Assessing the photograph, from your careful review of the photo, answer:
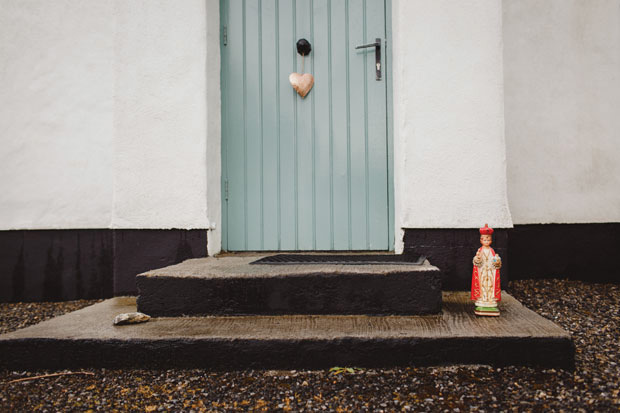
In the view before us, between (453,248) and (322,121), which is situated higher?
(322,121)

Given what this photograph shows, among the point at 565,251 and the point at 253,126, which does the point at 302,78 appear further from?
the point at 565,251

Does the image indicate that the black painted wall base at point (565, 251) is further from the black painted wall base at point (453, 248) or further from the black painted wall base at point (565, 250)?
the black painted wall base at point (453, 248)

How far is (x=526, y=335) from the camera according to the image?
1872 mm

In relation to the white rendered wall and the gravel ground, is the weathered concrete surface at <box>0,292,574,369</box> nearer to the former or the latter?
the gravel ground

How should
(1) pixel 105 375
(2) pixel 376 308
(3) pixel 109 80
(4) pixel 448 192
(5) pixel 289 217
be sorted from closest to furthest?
(1) pixel 105 375 → (2) pixel 376 308 → (4) pixel 448 192 → (5) pixel 289 217 → (3) pixel 109 80

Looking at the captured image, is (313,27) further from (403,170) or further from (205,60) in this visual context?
(403,170)

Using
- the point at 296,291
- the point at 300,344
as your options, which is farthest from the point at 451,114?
the point at 300,344

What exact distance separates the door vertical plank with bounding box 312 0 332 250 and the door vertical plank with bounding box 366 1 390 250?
30cm

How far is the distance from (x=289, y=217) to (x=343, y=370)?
1481 millimetres

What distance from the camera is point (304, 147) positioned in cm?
321

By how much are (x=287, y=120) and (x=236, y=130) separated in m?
0.39

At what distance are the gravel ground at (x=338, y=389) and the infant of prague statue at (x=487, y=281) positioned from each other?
369 mm

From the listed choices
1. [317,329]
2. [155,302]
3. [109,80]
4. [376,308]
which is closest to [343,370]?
[317,329]

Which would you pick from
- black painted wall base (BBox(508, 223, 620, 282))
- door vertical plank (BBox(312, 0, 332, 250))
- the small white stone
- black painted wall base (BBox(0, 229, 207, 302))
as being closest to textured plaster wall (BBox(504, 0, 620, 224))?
Result: black painted wall base (BBox(508, 223, 620, 282))
